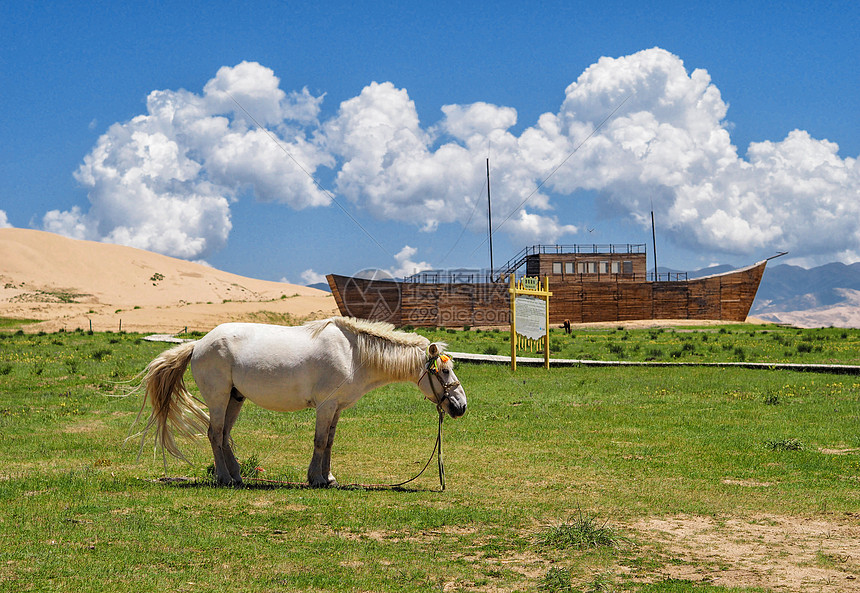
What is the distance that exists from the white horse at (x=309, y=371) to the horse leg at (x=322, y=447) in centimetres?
1

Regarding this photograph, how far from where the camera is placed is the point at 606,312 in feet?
200

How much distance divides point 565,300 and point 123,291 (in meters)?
74.1

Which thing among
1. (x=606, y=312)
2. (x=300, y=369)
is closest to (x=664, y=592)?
(x=300, y=369)

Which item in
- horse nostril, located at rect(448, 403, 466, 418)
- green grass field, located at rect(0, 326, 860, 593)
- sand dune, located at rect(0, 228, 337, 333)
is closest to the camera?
green grass field, located at rect(0, 326, 860, 593)

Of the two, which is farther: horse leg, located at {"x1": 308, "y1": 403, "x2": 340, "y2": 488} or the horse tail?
the horse tail

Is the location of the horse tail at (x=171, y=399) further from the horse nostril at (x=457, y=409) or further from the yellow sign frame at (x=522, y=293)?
the yellow sign frame at (x=522, y=293)

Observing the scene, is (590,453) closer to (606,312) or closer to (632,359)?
(632,359)

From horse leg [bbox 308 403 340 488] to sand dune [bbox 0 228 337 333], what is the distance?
1848 inches

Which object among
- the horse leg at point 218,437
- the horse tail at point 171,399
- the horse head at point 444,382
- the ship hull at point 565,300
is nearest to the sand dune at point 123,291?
the ship hull at point 565,300

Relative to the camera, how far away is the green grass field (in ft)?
20.2

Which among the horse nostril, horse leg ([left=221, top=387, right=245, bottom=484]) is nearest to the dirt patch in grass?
the horse nostril

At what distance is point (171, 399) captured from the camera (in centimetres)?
998

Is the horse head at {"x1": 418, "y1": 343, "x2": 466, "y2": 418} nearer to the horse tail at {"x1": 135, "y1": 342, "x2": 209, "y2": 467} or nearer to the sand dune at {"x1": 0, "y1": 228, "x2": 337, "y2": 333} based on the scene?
the horse tail at {"x1": 135, "y1": 342, "x2": 209, "y2": 467}

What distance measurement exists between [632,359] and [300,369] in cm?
2176
